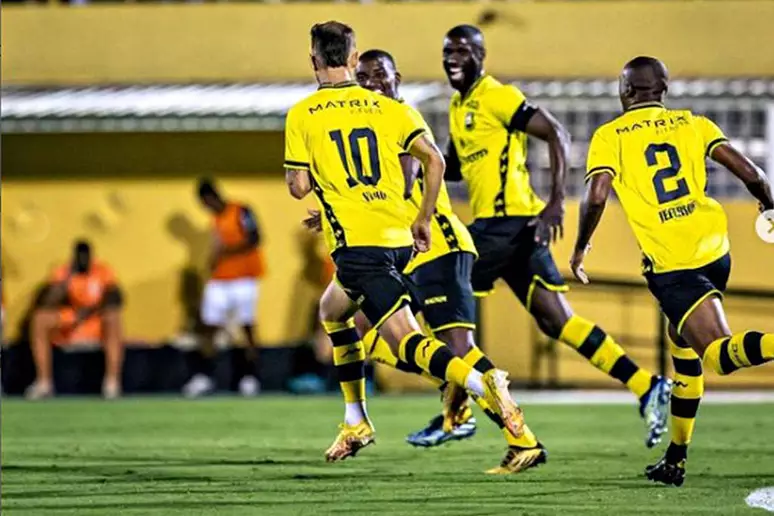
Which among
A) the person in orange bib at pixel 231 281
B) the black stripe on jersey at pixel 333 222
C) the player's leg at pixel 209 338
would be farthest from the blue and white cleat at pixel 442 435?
the player's leg at pixel 209 338

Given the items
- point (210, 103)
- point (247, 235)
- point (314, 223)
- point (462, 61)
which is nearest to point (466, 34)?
point (462, 61)

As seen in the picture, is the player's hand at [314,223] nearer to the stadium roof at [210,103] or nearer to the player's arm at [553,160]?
the player's arm at [553,160]

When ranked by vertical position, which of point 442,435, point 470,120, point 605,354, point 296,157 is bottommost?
point 442,435

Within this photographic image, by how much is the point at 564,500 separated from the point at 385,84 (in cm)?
331

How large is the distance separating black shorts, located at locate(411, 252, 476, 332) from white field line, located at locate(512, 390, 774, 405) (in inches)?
264

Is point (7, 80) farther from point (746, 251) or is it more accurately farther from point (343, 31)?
point (343, 31)

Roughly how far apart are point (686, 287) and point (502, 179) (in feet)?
8.95

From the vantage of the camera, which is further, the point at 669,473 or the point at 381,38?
the point at 381,38

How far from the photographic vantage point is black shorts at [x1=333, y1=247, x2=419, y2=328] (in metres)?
9.56

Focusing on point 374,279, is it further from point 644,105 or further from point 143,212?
point 143,212

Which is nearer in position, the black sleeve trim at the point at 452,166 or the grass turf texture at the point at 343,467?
the grass turf texture at the point at 343,467

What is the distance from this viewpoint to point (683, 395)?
9375 mm

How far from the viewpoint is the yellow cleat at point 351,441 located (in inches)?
412

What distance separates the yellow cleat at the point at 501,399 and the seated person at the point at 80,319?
1115 cm
